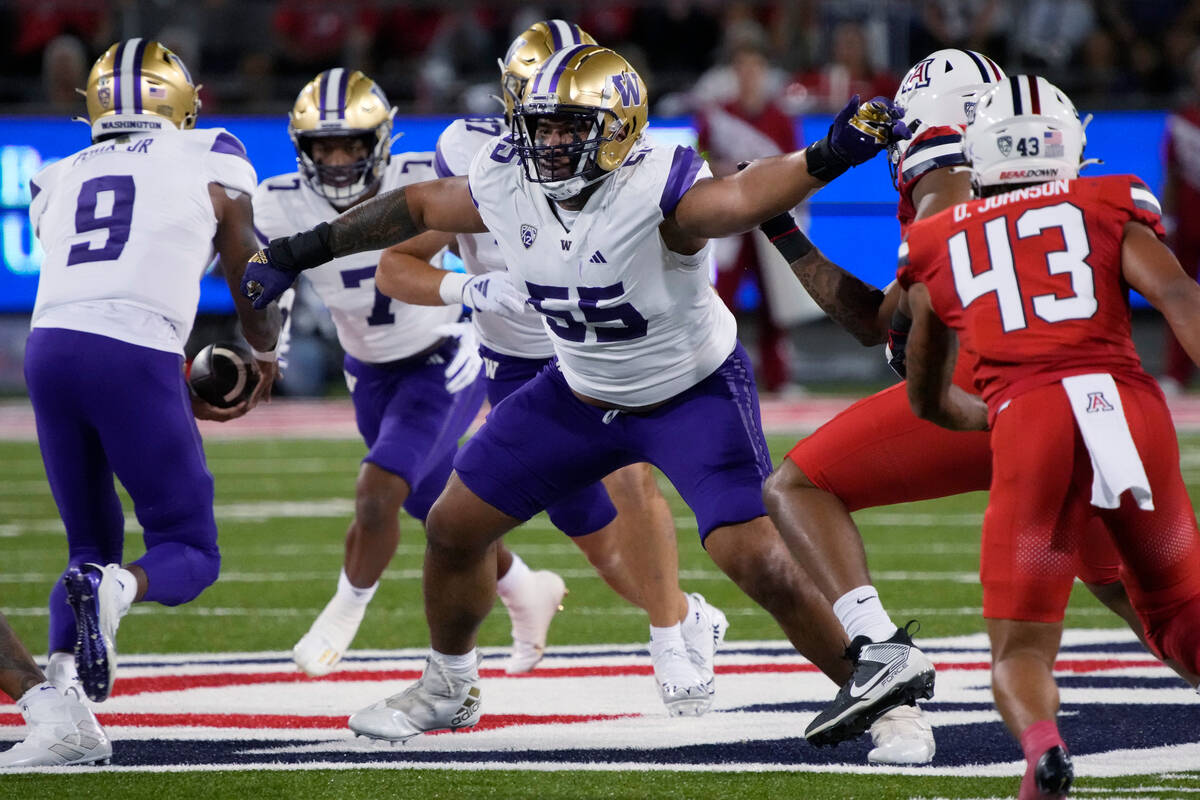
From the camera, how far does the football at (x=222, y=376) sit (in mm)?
4910

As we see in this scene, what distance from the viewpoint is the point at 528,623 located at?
5137mm

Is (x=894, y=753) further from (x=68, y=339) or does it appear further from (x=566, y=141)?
(x=68, y=339)

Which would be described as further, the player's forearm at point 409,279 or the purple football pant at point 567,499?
the purple football pant at point 567,499

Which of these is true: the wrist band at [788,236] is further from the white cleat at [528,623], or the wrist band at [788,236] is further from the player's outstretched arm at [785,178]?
the white cleat at [528,623]

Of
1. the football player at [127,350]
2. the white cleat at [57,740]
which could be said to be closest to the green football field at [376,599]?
the white cleat at [57,740]

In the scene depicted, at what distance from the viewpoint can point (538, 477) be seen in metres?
4.02

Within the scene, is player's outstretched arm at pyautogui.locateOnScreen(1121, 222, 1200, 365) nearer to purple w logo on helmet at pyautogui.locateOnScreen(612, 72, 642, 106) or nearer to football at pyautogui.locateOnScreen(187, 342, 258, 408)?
purple w logo on helmet at pyautogui.locateOnScreen(612, 72, 642, 106)

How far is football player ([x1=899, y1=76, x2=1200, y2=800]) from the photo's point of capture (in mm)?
3072

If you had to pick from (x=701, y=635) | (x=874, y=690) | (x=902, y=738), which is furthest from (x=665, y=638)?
(x=874, y=690)

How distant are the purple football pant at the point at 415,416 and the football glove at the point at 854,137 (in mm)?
2167

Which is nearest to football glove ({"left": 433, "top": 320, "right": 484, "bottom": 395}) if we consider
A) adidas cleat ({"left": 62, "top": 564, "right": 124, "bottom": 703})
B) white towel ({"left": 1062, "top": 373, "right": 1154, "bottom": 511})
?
adidas cleat ({"left": 62, "top": 564, "right": 124, "bottom": 703})

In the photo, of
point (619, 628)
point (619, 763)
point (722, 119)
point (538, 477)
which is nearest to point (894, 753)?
point (619, 763)

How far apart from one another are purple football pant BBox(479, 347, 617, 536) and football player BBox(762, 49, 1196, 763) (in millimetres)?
1223

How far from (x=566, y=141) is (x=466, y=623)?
1.23 metres
